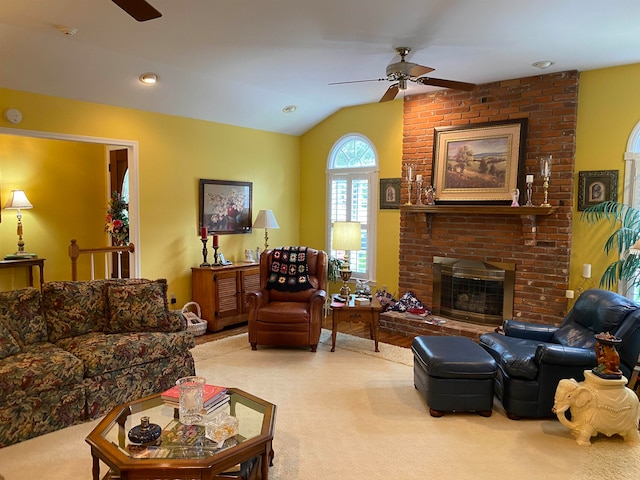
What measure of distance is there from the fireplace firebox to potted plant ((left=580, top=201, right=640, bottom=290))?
1.00 metres

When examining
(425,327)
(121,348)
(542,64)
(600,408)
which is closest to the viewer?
(600,408)

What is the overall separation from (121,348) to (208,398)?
46.9 inches

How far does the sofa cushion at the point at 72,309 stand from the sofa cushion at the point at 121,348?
0.34ft

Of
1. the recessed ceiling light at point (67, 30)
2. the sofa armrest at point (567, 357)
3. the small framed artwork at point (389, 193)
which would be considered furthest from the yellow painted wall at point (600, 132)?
the recessed ceiling light at point (67, 30)

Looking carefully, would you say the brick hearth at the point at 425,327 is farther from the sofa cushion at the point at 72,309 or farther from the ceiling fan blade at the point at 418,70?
the sofa cushion at the point at 72,309

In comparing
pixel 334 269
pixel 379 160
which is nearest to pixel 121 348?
pixel 334 269

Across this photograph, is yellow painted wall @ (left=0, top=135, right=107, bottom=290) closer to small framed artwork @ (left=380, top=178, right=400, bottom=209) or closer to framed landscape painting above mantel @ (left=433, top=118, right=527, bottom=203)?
small framed artwork @ (left=380, top=178, right=400, bottom=209)

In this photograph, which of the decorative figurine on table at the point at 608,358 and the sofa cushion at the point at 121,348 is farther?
the sofa cushion at the point at 121,348

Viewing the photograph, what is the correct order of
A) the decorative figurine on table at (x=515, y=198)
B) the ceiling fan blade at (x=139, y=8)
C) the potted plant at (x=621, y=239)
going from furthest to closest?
the decorative figurine on table at (x=515, y=198) < the potted plant at (x=621, y=239) < the ceiling fan blade at (x=139, y=8)

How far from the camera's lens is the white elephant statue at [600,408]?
9.53 feet

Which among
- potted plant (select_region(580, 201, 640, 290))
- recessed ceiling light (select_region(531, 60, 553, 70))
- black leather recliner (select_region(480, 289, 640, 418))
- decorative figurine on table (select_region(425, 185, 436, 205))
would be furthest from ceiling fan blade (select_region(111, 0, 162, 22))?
potted plant (select_region(580, 201, 640, 290))

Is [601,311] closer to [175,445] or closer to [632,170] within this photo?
[632,170]

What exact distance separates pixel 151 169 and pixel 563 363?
188 inches

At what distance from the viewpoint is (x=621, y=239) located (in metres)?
4.35
